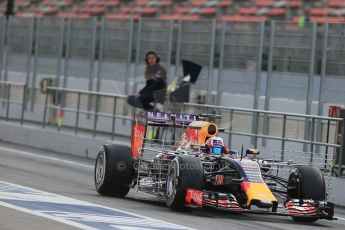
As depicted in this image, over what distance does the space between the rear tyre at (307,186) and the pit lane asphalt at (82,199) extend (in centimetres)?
32

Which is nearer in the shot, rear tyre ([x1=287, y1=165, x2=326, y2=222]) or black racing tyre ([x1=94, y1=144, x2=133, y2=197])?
rear tyre ([x1=287, y1=165, x2=326, y2=222])

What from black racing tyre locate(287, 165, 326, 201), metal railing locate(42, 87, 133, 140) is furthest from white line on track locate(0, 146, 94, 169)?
black racing tyre locate(287, 165, 326, 201)

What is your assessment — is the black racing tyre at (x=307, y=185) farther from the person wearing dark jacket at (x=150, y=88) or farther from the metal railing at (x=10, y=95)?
the metal railing at (x=10, y=95)

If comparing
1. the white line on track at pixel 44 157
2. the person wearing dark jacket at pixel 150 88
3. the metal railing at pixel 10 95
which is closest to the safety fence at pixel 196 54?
the metal railing at pixel 10 95

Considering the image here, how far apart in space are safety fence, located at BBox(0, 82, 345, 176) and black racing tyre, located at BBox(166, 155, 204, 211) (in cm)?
→ 159

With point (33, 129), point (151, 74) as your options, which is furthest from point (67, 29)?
point (151, 74)

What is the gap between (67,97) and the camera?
26453mm

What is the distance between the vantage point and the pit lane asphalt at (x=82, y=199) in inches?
453

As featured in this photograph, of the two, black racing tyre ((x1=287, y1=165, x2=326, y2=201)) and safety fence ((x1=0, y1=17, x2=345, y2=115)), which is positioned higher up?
safety fence ((x1=0, y1=17, x2=345, y2=115))

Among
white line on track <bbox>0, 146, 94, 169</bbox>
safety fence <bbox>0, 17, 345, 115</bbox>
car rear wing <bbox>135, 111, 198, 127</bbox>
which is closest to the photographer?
car rear wing <bbox>135, 111, 198, 127</bbox>

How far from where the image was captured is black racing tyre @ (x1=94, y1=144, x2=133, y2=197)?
48.9 ft

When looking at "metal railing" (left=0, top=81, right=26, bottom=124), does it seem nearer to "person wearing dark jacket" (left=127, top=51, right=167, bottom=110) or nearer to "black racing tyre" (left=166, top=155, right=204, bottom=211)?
"person wearing dark jacket" (left=127, top=51, right=167, bottom=110)

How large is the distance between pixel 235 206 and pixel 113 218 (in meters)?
1.63

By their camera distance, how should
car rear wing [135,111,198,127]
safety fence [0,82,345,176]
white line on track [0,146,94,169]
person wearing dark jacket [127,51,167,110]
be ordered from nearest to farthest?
1. car rear wing [135,111,198,127]
2. safety fence [0,82,345,176]
3. white line on track [0,146,94,169]
4. person wearing dark jacket [127,51,167,110]
